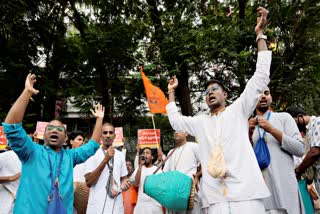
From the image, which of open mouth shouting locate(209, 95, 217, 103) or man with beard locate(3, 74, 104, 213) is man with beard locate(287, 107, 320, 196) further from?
man with beard locate(3, 74, 104, 213)

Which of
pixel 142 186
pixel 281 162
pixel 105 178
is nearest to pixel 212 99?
pixel 281 162

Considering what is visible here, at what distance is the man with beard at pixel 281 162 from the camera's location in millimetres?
3348

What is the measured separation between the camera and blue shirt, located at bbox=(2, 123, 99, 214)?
11.0 ft

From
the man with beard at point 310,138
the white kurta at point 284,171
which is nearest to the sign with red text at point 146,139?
the man with beard at point 310,138

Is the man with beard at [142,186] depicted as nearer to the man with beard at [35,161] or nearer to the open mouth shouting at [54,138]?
the man with beard at [35,161]

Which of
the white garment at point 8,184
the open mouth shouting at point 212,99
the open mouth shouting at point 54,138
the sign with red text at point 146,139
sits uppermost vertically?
the sign with red text at point 146,139

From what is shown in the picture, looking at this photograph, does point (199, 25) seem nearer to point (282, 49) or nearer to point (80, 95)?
point (282, 49)

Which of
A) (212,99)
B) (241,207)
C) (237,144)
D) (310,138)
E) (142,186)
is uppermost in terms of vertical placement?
(212,99)

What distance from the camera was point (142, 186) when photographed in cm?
639

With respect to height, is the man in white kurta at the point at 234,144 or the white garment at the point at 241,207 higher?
the man in white kurta at the point at 234,144

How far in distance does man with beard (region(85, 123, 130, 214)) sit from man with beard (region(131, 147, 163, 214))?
1.12 metres

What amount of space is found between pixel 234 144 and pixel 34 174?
1.92 metres

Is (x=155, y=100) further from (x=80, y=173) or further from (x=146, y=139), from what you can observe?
(x=80, y=173)

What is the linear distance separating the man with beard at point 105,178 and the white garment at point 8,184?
1122 mm
